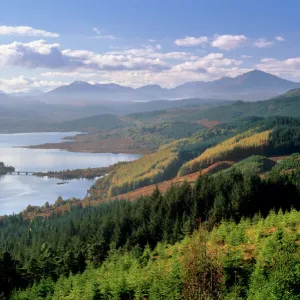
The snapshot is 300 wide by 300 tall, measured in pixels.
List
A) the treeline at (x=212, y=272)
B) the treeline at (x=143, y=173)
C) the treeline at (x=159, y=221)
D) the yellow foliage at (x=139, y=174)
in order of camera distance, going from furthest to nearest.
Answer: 1. the yellow foliage at (x=139, y=174)
2. the treeline at (x=143, y=173)
3. the treeline at (x=159, y=221)
4. the treeline at (x=212, y=272)

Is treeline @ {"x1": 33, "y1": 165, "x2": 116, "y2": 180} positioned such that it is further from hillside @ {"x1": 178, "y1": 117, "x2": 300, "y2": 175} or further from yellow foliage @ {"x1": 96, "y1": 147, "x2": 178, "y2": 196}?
hillside @ {"x1": 178, "y1": 117, "x2": 300, "y2": 175}

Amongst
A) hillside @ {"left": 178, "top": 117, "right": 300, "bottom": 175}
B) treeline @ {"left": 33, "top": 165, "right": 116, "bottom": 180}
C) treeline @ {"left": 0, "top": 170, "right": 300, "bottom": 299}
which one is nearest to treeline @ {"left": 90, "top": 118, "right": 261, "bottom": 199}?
hillside @ {"left": 178, "top": 117, "right": 300, "bottom": 175}

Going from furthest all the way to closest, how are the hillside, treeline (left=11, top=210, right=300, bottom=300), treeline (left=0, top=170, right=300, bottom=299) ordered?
1. the hillside
2. treeline (left=0, top=170, right=300, bottom=299)
3. treeline (left=11, top=210, right=300, bottom=300)

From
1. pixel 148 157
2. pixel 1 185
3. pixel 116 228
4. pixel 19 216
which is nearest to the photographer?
pixel 116 228

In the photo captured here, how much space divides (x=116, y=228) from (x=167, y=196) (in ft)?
28.6

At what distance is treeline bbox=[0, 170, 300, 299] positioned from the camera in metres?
45.4

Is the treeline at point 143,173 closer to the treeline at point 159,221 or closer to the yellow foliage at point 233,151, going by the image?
the yellow foliage at point 233,151

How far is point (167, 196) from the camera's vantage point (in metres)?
55.7

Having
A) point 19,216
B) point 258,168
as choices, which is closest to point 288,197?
point 258,168

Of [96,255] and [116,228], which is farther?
[116,228]

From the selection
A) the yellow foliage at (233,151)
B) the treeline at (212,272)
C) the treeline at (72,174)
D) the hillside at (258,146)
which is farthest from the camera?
the treeline at (72,174)

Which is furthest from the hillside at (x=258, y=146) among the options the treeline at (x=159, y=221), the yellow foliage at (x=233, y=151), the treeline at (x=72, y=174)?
the treeline at (x=159, y=221)

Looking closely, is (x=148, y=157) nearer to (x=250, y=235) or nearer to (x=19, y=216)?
(x=19, y=216)

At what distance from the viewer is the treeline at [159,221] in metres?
45.4
